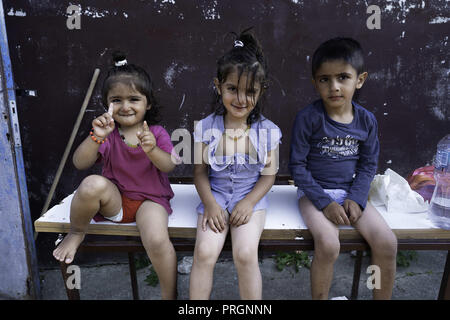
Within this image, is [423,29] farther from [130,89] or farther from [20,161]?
[20,161]

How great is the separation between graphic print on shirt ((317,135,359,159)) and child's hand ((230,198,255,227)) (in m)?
0.54

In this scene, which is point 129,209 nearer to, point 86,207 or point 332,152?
point 86,207

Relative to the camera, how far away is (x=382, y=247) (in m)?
1.66

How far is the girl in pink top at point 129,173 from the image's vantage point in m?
1.66

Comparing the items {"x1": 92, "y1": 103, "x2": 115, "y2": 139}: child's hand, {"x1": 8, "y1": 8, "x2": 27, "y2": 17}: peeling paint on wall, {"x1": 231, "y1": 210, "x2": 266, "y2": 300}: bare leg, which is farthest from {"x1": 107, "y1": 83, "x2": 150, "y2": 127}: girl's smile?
{"x1": 8, "y1": 8, "x2": 27, "y2": 17}: peeling paint on wall

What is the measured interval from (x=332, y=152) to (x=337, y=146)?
4 centimetres

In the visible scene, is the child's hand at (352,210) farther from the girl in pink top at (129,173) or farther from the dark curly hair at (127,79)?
the dark curly hair at (127,79)

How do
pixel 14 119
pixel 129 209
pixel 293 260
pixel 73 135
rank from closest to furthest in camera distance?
pixel 129 209, pixel 14 119, pixel 73 135, pixel 293 260

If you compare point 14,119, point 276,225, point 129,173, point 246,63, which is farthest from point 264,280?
point 14,119

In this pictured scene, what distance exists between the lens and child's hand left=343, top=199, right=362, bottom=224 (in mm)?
1769

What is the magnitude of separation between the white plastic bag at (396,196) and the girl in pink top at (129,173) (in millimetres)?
1223

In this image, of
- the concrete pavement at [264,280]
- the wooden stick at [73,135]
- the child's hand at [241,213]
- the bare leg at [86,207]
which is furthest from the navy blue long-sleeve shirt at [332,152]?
the wooden stick at [73,135]

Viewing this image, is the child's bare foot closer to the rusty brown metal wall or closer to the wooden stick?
the wooden stick
